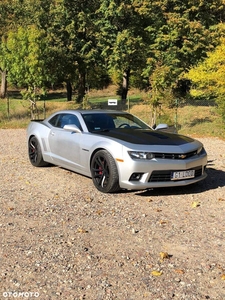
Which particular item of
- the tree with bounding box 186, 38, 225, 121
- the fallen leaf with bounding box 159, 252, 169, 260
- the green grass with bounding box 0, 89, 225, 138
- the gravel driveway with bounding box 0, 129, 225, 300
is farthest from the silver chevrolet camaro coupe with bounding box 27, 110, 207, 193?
the tree with bounding box 186, 38, 225, 121

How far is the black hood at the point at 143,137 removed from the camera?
575cm

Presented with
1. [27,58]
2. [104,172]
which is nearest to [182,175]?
[104,172]

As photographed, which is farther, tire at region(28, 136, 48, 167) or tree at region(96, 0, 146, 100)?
tree at region(96, 0, 146, 100)

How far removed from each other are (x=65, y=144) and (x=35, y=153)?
1.48 meters

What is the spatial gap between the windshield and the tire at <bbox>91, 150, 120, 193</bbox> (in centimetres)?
78

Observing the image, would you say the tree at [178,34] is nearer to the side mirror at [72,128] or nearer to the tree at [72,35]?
the tree at [72,35]

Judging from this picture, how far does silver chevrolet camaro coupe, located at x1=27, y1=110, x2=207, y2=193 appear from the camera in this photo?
552cm

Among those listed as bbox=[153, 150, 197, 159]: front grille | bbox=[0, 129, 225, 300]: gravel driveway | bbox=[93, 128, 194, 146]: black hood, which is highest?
bbox=[93, 128, 194, 146]: black hood

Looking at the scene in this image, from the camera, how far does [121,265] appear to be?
11.2ft

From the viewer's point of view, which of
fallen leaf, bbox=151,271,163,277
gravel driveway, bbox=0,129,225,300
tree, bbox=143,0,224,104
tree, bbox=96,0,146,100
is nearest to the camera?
gravel driveway, bbox=0,129,225,300

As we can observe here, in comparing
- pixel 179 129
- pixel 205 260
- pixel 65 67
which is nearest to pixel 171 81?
pixel 65 67

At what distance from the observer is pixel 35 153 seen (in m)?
8.02

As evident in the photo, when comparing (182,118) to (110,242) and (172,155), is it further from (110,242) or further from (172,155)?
(110,242)

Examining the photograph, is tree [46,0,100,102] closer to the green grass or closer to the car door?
the green grass
